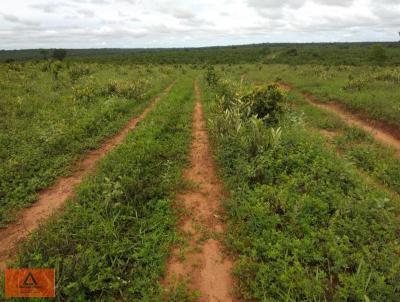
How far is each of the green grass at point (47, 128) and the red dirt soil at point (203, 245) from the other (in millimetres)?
2751

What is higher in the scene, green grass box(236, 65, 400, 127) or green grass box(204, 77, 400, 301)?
green grass box(236, 65, 400, 127)

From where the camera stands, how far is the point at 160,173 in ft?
18.7

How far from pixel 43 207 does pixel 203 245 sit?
2.83 m

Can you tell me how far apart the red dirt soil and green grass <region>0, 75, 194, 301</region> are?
207 mm

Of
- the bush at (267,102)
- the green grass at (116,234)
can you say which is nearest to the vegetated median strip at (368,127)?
the bush at (267,102)

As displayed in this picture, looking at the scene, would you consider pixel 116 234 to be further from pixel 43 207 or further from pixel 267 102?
pixel 267 102

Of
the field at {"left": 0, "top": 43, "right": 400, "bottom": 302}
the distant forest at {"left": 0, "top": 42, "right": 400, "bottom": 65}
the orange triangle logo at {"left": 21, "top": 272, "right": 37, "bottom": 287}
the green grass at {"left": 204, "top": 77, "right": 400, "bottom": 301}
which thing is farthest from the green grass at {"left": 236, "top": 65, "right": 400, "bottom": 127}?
the distant forest at {"left": 0, "top": 42, "right": 400, "bottom": 65}

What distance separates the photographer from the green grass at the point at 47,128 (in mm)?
5282

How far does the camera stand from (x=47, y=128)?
7.77 metres

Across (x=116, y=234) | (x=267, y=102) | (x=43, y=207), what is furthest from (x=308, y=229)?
(x=267, y=102)

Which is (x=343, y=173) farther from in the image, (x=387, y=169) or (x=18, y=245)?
(x=18, y=245)

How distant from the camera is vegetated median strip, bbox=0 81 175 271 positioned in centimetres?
383

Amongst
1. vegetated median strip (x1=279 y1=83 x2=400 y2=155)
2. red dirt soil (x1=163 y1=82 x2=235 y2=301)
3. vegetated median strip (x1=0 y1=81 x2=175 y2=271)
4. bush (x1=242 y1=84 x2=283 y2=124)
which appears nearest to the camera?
red dirt soil (x1=163 y1=82 x2=235 y2=301)

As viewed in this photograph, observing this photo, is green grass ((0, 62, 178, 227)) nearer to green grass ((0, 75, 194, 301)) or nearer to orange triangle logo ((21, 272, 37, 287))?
green grass ((0, 75, 194, 301))
